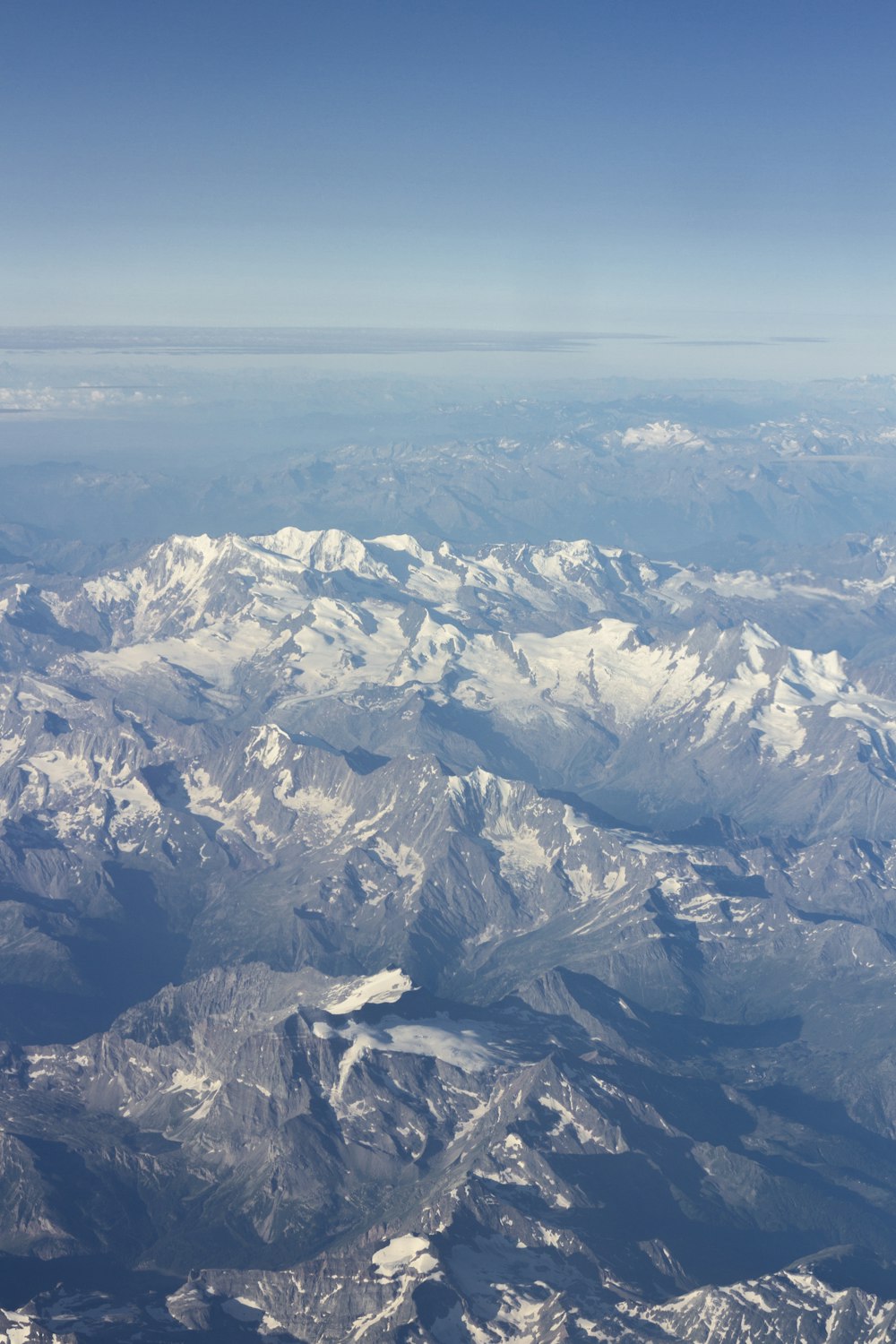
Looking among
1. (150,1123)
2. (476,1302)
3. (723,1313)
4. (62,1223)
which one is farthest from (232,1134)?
(723,1313)

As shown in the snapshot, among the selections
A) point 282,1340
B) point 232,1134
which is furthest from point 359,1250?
point 232,1134

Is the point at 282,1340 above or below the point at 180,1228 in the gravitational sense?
above

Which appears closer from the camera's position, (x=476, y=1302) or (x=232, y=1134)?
(x=476, y=1302)

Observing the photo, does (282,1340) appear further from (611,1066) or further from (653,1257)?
(611,1066)

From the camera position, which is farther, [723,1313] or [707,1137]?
[707,1137]

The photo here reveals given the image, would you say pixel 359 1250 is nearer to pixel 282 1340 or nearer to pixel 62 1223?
pixel 282 1340

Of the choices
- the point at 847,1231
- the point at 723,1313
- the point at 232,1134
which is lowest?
the point at 847,1231

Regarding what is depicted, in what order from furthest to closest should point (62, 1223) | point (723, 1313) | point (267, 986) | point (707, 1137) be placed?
1. point (267, 986)
2. point (707, 1137)
3. point (62, 1223)
4. point (723, 1313)

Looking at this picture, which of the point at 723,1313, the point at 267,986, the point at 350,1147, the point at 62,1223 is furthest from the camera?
the point at 267,986

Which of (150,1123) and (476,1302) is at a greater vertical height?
(476,1302)
